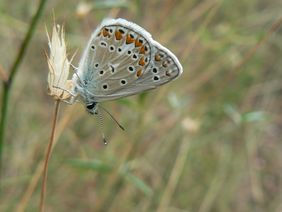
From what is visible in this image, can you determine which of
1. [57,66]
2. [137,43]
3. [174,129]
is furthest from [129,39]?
[174,129]

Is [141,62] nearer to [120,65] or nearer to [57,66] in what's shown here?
[120,65]

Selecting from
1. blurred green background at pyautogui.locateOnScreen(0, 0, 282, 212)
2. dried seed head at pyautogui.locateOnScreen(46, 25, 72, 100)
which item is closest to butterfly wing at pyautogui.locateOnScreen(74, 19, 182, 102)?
dried seed head at pyautogui.locateOnScreen(46, 25, 72, 100)

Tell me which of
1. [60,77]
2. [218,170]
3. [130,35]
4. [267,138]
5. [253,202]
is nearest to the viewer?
[60,77]

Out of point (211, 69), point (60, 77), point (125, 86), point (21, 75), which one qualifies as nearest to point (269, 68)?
point (211, 69)

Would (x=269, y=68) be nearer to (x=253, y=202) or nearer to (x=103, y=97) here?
(x=253, y=202)

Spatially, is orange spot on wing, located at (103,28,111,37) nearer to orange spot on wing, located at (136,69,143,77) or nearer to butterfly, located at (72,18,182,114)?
butterfly, located at (72,18,182,114)
